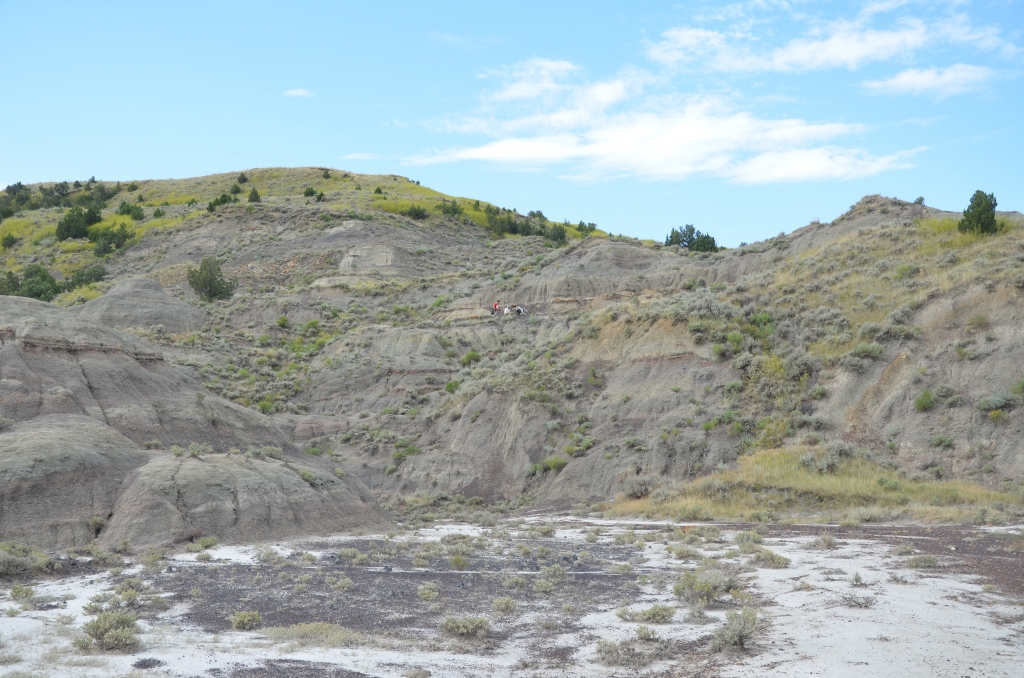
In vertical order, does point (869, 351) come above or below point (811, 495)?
above

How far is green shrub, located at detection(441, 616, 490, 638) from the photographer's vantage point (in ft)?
33.4


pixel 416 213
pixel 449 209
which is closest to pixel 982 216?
pixel 416 213

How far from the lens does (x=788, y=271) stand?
34.8 metres

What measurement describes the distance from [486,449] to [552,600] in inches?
691

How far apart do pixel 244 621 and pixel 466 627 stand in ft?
9.50

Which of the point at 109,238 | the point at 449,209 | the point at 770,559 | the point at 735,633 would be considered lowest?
the point at 770,559

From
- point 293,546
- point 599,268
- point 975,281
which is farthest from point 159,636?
point 599,268

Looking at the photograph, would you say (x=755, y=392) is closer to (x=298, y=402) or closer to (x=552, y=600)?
(x=552, y=600)

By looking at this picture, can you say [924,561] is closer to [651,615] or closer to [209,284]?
[651,615]

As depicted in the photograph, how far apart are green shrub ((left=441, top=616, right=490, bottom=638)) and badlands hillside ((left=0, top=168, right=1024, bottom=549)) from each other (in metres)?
7.86

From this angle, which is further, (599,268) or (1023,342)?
(599,268)

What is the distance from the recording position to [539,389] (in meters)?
31.1

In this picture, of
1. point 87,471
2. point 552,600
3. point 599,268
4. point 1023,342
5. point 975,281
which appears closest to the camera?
point 552,600

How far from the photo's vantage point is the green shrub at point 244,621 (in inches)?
412
